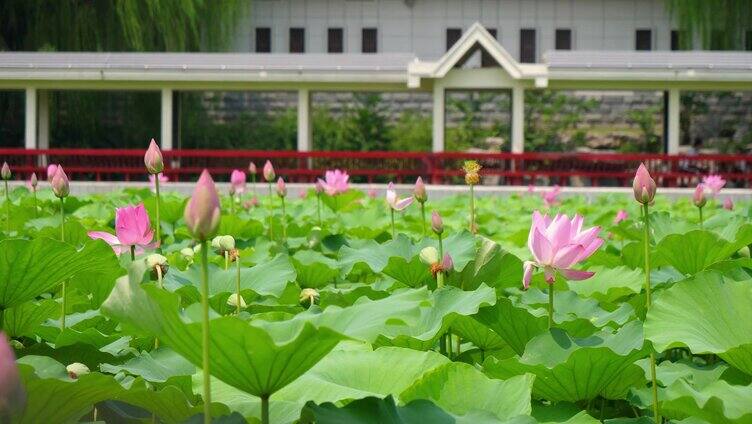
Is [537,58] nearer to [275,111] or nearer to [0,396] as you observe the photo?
[275,111]

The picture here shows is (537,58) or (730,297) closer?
(730,297)

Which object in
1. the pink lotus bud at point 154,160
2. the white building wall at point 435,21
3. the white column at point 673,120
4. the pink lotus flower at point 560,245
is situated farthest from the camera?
the white building wall at point 435,21

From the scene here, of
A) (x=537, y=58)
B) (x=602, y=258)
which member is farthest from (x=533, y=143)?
(x=602, y=258)

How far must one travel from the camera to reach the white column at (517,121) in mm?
15727

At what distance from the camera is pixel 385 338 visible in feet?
4.69

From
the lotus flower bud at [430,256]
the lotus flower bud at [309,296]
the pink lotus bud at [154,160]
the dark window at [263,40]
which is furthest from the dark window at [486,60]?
the lotus flower bud at [430,256]

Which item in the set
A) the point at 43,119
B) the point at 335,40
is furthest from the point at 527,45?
the point at 43,119

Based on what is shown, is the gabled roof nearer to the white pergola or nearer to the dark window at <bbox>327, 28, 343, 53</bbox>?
the white pergola

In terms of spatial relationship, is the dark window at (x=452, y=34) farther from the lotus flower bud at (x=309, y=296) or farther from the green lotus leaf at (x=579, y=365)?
the green lotus leaf at (x=579, y=365)

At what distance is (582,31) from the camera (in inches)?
836

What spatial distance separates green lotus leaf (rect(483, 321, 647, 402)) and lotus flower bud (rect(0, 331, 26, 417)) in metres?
0.68

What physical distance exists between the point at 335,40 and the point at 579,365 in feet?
67.9

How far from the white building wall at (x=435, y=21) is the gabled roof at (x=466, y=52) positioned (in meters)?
5.81

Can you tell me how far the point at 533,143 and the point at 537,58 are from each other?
214 centimetres
